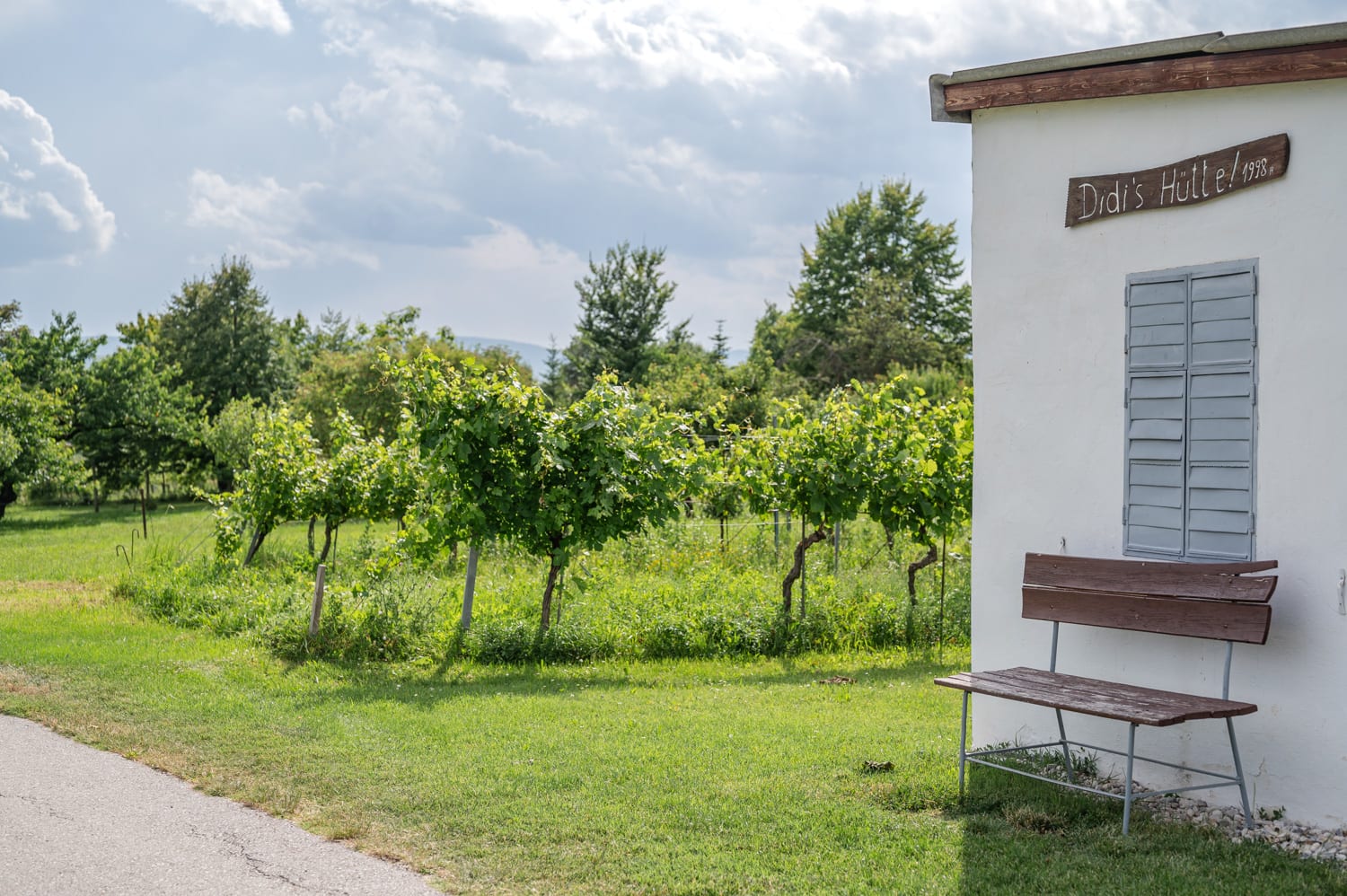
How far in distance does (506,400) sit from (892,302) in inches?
1342

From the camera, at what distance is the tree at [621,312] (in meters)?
46.9

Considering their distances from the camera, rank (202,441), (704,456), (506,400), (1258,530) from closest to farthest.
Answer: (1258,530) < (506,400) < (704,456) < (202,441)

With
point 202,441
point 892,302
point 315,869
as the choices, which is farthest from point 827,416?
point 892,302

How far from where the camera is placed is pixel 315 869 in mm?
5191

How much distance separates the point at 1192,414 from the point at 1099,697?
1.69 meters

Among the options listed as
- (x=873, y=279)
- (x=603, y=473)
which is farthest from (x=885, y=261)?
(x=603, y=473)

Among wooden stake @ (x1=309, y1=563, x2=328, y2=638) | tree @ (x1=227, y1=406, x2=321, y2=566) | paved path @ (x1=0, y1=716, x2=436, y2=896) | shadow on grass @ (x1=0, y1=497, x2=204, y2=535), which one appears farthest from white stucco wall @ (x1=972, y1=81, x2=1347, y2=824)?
shadow on grass @ (x1=0, y1=497, x2=204, y2=535)

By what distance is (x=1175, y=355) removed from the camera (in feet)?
20.6

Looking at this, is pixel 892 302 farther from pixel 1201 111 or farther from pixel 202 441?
pixel 1201 111

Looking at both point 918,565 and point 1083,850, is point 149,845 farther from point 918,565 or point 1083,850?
point 918,565

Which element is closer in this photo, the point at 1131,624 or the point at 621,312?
the point at 1131,624

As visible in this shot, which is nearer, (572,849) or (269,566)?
(572,849)

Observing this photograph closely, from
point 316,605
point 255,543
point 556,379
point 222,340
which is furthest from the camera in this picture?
point 556,379

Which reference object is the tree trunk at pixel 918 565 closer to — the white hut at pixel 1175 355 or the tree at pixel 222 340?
the white hut at pixel 1175 355
